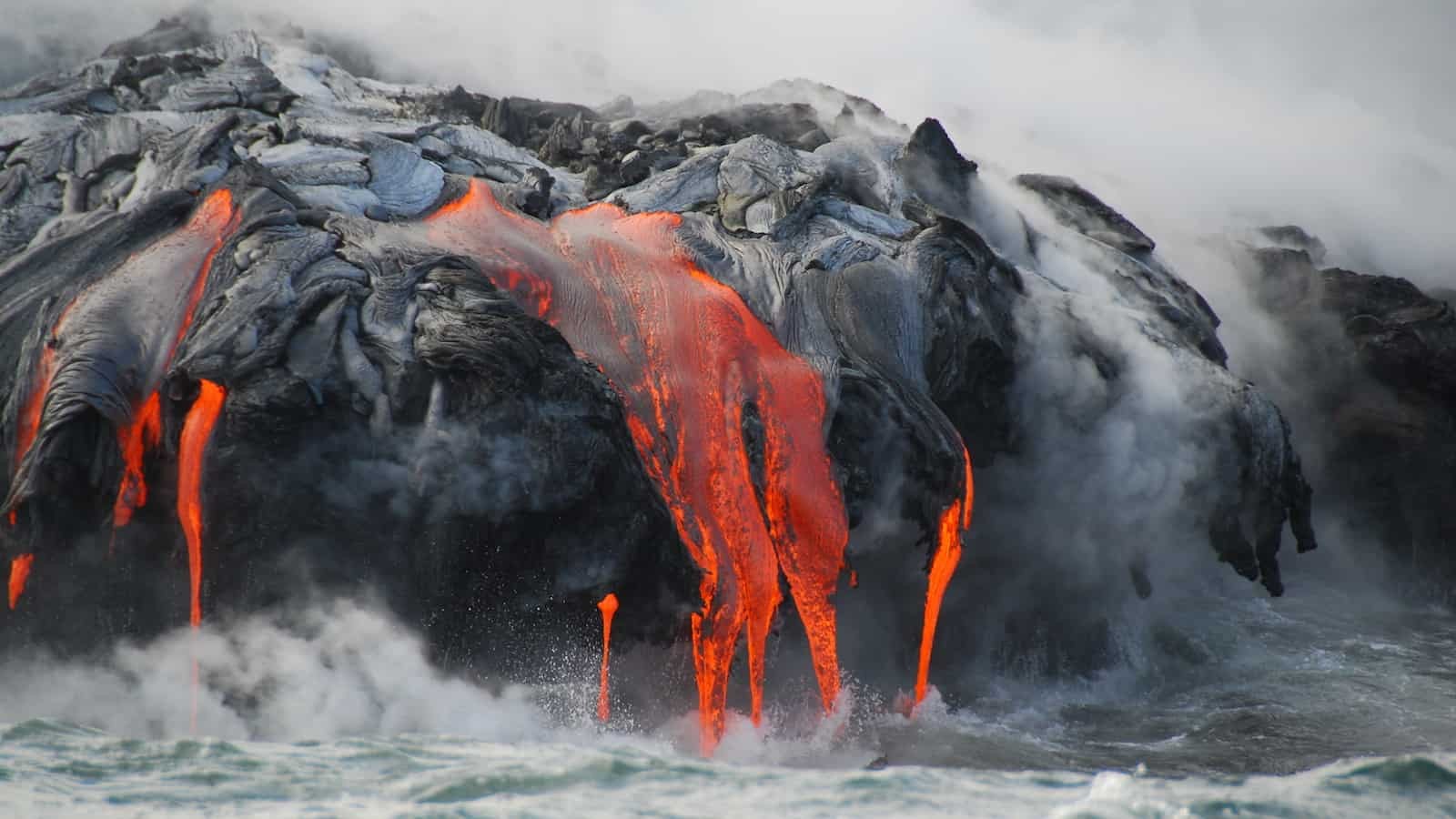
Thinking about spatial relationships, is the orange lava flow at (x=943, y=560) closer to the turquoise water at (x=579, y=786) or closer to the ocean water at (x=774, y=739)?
the ocean water at (x=774, y=739)

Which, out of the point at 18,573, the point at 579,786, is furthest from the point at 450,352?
the point at 579,786

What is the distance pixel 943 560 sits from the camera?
9945 millimetres

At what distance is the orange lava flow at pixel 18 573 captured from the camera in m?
7.98

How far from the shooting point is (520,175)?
11719 mm

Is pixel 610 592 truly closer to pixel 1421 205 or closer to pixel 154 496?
pixel 154 496

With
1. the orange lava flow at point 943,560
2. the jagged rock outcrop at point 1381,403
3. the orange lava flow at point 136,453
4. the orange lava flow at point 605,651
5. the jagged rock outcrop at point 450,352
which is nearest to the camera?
the orange lava flow at point 136,453

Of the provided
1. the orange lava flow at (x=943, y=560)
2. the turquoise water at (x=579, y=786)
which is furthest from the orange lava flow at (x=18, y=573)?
the orange lava flow at (x=943, y=560)

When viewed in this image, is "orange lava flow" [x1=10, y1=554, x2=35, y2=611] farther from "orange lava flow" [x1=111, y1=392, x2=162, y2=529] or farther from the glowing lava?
"orange lava flow" [x1=111, y1=392, x2=162, y2=529]

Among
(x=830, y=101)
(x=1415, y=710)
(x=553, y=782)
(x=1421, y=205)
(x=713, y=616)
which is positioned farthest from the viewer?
(x=1421, y=205)

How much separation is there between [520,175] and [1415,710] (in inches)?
302

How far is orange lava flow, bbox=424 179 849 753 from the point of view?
29.3ft

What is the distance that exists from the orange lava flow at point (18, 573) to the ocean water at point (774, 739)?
1.30ft

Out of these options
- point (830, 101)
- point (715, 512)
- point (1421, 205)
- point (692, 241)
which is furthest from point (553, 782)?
point (1421, 205)

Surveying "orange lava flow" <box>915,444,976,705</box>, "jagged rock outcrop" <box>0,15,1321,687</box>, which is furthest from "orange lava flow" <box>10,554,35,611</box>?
"orange lava flow" <box>915,444,976,705</box>
